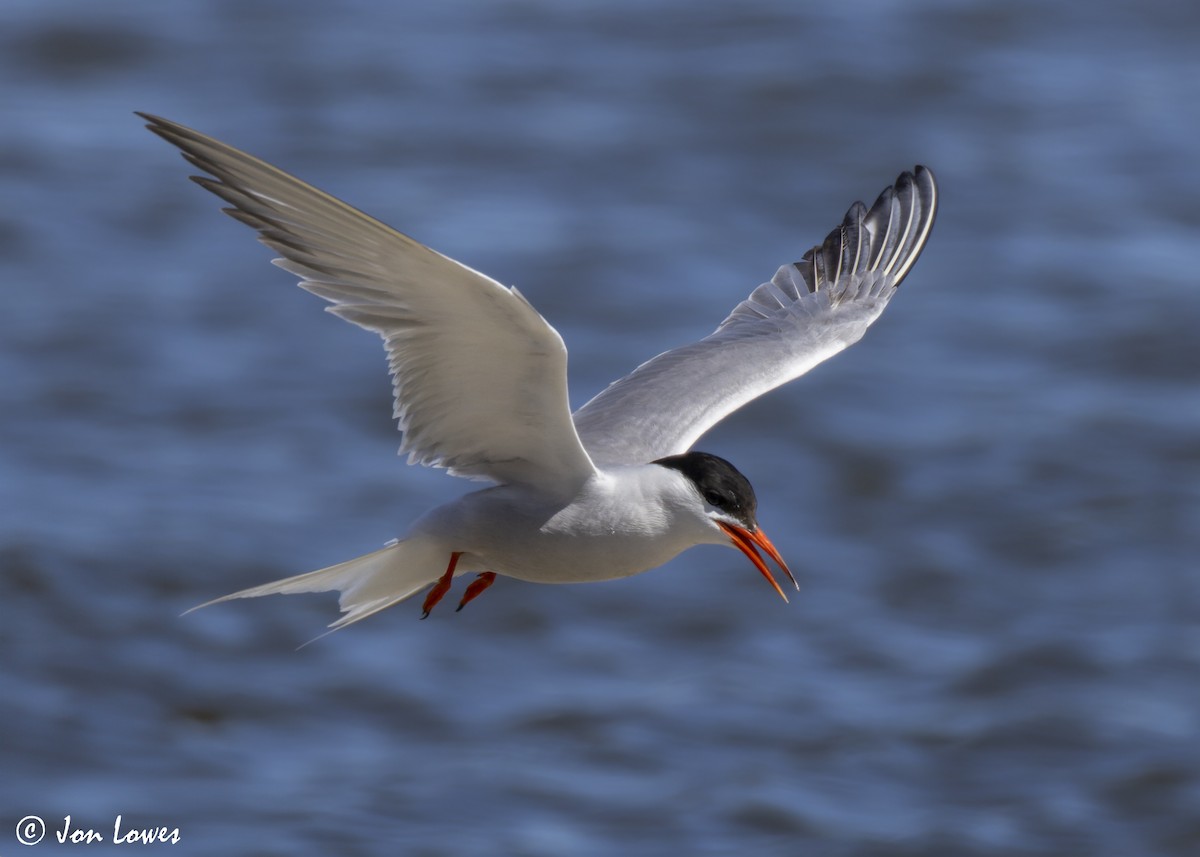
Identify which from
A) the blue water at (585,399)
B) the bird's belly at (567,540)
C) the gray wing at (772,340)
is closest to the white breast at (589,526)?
the bird's belly at (567,540)

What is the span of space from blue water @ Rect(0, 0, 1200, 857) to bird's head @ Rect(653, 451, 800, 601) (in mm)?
4225

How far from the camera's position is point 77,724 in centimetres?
1067

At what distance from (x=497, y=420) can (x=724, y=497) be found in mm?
703

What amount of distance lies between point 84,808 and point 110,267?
517 cm

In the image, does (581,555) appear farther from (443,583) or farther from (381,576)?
(381,576)

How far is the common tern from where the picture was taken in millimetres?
5340

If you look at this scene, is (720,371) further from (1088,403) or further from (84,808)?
(1088,403)

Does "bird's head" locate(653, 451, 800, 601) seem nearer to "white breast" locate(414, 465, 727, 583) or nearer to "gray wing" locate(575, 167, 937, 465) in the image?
"white breast" locate(414, 465, 727, 583)

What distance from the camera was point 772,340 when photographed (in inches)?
288

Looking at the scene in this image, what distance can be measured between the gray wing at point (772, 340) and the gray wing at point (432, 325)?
575 millimetres

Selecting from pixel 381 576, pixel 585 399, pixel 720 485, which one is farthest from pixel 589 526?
pixel 585 399

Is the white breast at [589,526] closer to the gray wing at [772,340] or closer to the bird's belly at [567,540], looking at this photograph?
the bird's belly at [567,540]

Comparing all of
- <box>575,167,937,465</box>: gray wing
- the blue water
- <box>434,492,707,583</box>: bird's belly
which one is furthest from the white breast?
the blue water

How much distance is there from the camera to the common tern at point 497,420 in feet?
17.5
